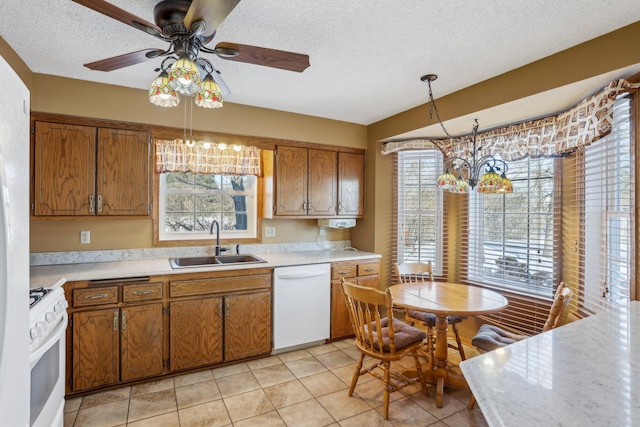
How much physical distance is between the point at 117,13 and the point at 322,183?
2566 millimetres

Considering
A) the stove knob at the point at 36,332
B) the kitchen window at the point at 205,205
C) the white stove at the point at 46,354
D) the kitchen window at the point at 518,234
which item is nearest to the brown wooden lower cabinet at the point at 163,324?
the white stove at the point at 46,354

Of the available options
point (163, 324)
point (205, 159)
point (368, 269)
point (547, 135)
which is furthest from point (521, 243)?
point (163, 324)

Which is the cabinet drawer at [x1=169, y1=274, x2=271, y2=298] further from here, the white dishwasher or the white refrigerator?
the white refrigerator

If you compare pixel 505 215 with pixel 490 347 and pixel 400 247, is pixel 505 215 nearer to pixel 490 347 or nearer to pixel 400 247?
pixel 400 247

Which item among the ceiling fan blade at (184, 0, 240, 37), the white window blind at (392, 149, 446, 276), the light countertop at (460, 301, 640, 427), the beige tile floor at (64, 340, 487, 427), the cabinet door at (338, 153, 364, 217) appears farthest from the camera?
the cabinet door at (338, 153, 364, 217)

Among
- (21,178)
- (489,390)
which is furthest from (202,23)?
(489,390)

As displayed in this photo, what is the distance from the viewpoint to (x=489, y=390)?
0.92m

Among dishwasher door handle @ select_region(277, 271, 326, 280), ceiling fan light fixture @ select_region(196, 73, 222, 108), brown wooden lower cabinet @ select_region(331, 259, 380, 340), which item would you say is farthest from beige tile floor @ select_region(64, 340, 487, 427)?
ceiling fan light fixture @ select_region(196, 73, 222, 108)

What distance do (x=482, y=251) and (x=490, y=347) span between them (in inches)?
54.3

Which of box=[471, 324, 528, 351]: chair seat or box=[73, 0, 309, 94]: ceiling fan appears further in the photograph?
box=[471, 324, 528, 351]: chair seat

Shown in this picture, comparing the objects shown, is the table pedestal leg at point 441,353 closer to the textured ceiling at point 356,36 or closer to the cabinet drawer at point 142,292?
the textured ceiling at point 356,36

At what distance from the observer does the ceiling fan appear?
4.26 feet

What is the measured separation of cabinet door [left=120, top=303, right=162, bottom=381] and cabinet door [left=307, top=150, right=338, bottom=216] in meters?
1.78

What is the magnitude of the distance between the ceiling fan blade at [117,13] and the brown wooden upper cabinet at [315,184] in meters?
2.06
